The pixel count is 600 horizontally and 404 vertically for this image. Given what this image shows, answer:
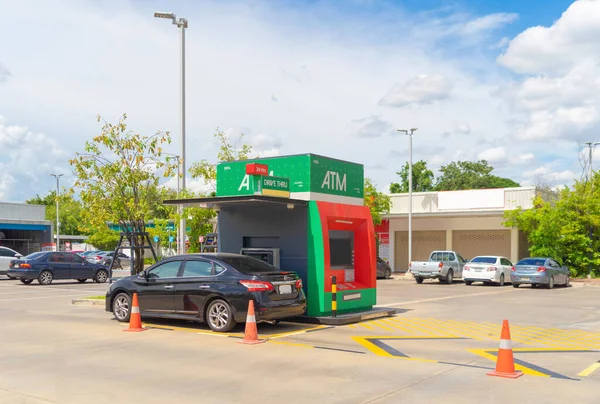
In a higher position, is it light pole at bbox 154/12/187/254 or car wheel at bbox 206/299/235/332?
light pole at bbox 154/12/187/254

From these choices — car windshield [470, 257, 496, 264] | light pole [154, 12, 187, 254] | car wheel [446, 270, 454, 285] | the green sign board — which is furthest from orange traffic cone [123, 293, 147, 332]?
car wheel [446, 270, 454, 285]

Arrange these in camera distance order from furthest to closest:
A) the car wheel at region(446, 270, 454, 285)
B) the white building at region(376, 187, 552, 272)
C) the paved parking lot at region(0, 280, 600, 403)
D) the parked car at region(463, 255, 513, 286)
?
the white building at region(376, 187, 552, 272)
the car wheel at region(446, 270, 454, 285)
the parked car at region(463, 255, 513, 286)
the paved parking lot at region(0, 280, 600, 403)

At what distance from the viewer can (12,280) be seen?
33750 millimetres

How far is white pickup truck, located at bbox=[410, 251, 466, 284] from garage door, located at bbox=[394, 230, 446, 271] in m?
9.64

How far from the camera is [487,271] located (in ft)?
98.6

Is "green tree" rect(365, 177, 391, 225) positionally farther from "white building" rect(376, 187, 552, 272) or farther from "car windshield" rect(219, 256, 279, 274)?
"car windshield" rect(219, 256, 279, 274)

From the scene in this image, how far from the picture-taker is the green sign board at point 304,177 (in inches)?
583

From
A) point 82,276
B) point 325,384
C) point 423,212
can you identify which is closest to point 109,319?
point 325,384

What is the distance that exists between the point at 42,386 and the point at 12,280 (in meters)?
28.3

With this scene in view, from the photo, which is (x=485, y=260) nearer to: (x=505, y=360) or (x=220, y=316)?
(x=220, y=316)

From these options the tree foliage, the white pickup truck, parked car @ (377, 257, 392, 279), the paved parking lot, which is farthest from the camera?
parked car @ (377, 257, 392, 279)

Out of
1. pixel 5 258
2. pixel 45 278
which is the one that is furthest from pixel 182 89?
pixel 5 258

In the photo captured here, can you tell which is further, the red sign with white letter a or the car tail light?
the red sign with white letter a

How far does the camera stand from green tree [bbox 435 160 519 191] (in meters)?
79.8
